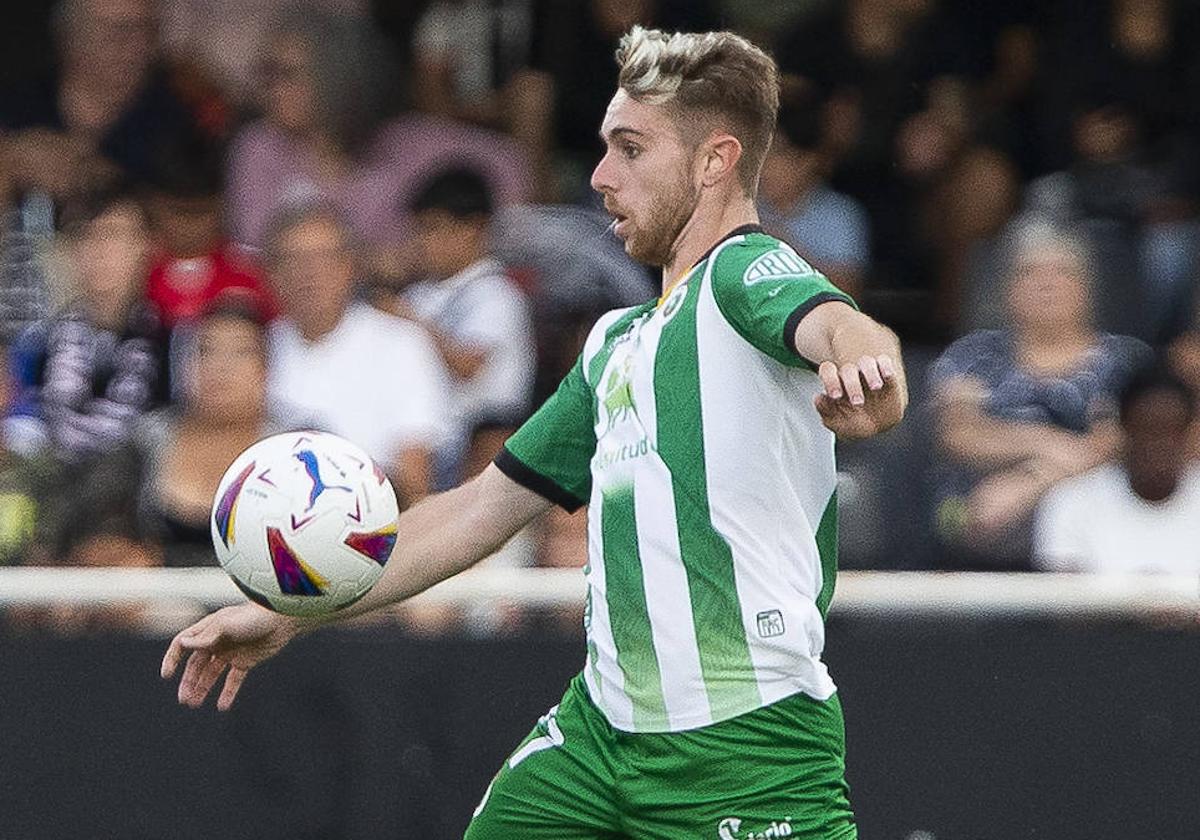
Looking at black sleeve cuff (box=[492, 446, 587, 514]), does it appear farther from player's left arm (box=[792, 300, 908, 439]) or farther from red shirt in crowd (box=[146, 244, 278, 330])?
red shirt in crowd (box=[146, 244, 278, 330])

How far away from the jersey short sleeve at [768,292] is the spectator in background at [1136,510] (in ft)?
10.2

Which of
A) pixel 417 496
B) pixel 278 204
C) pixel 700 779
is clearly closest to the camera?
pixel 700 779

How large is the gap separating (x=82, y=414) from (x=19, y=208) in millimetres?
1234

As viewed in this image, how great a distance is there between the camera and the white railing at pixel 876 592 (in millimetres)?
6629

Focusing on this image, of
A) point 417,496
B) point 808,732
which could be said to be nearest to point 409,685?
point 417,496

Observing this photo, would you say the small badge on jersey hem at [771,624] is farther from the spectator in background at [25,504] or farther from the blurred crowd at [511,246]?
the spectator in background at [25,504]

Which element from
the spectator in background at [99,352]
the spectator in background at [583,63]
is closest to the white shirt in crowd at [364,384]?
the spectator in background at [99,352]

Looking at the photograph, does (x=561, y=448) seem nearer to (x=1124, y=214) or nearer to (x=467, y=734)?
(x=467, y=734)

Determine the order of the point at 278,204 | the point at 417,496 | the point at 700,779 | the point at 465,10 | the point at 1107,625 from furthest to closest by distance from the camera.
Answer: the point at 465,10 → the point at 278,204 → the point at 417,496 → the point at 1107,625 → the point at 700,779

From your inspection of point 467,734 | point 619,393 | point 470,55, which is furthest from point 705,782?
point 470,55

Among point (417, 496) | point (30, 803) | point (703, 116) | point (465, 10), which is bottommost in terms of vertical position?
point (30, 803)

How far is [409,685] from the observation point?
6.85 m

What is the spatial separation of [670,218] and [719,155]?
0.54 feet

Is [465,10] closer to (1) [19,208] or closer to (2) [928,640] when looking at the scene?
(1) [19,208]
